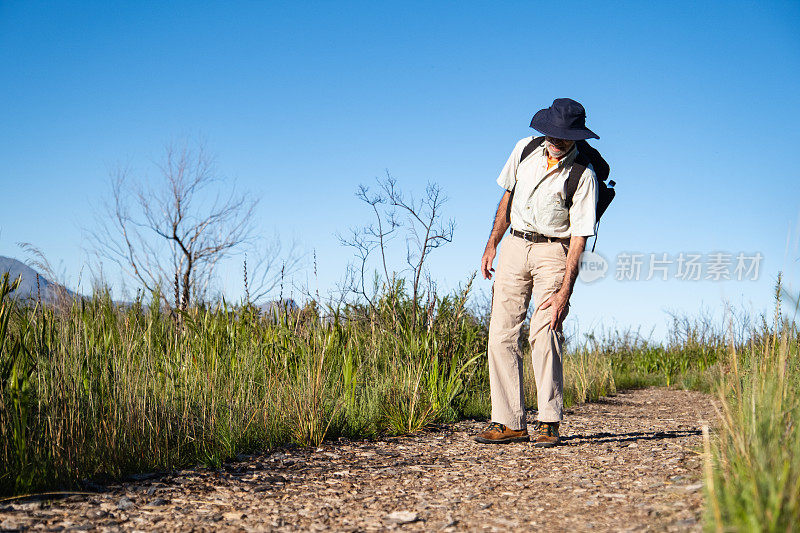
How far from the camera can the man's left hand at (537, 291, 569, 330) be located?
3.77m

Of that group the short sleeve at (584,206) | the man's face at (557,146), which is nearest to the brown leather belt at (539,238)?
the short sleeve at (584,206)

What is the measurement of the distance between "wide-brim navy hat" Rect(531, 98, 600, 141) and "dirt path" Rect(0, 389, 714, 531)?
1893 mm

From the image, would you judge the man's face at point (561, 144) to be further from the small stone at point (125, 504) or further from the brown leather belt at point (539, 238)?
the small stone at point (125, 504)

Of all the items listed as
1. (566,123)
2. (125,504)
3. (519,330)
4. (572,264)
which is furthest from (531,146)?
(125,504)

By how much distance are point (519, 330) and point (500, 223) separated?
74 centimetres

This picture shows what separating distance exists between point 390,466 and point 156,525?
1.41 meters

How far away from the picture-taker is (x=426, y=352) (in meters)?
4.92

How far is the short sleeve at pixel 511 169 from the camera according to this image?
4.16m

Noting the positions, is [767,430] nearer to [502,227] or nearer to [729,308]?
[729,308]

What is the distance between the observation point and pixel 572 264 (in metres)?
3.74

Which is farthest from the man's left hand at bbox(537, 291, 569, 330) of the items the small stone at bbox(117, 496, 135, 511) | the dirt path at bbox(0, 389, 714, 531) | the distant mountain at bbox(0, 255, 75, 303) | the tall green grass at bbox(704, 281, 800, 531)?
the distant mountain at bbox(0, 255, 75, 303)

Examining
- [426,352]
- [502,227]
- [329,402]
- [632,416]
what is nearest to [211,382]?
[329,402]

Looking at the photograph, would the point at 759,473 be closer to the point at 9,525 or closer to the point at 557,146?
the point at 557,146

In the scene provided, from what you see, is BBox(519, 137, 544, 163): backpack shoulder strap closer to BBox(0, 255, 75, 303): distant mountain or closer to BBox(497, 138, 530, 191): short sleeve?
BBox(497, 138, 530, 191): short sleeve
